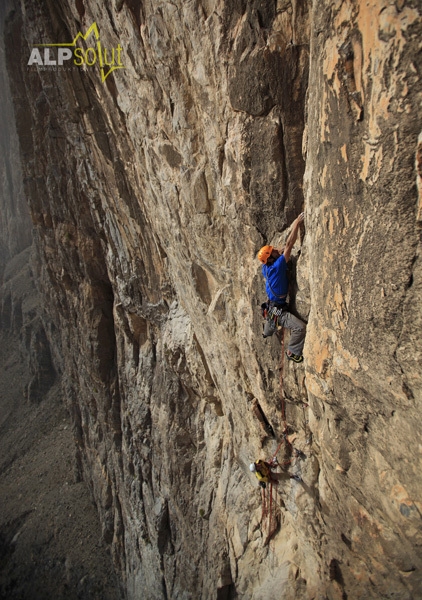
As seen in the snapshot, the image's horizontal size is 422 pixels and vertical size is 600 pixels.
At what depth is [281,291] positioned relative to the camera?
4590mm

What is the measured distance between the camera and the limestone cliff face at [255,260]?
9.57 feet

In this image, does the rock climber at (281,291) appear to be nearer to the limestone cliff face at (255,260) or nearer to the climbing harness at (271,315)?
the climbing harness at (271,315)

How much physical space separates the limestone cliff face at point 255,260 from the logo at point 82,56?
0.74 feet

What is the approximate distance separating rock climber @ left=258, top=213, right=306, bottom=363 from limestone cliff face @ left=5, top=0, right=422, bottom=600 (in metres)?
0.19

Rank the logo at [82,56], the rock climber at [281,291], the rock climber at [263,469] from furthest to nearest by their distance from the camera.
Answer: the logo at [82,56] → the rock climber at [263,469] → the rock climber at [281,291]

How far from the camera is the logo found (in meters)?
6.68

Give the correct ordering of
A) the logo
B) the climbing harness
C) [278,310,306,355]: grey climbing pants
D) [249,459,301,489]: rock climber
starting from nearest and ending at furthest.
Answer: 1. [278,310,306,355]: grey climbing pants
2. the climbing harness
3. [249,459,301,489]: rock climber
4. the logo

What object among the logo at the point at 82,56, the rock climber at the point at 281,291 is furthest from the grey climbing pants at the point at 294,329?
the logo at the point at 82,56

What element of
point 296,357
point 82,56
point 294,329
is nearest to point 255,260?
point 294,329

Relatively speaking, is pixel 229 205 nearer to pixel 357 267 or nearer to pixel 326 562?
pixel 357 267

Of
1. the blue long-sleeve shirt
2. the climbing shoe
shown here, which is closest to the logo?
the blue long-sleeve shirt

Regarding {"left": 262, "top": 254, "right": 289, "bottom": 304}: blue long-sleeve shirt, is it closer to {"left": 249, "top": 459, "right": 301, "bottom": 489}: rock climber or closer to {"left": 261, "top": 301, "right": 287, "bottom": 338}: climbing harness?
{"left": 261, "top": 301, "right": 287, "bottom": 338}: climbing harness

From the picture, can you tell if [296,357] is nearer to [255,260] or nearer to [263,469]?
[255,260]

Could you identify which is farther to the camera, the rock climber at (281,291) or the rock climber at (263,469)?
the rock climber at (263,469)
